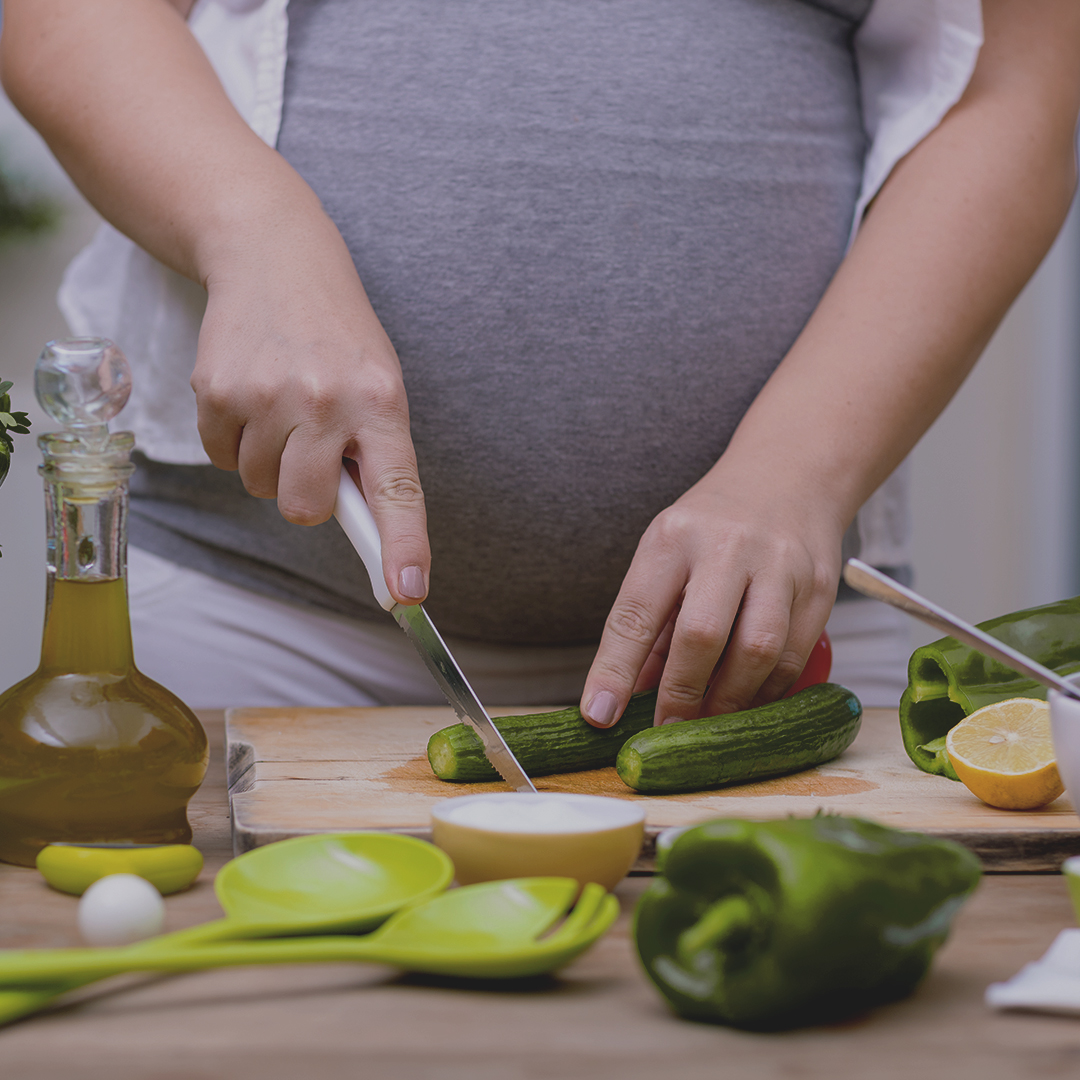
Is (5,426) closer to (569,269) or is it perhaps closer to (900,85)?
(569,269)

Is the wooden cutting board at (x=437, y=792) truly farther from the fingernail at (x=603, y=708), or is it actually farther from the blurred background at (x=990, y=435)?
the blurred background at (x=990, y=435)

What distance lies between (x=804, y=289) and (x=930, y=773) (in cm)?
63

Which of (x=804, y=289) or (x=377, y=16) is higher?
(x=377, y=16)

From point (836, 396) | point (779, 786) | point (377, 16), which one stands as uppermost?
point (377, 16)

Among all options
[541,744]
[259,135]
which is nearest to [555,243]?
[259,135]

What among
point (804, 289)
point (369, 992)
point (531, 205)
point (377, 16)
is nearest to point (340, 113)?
point (377, 16)

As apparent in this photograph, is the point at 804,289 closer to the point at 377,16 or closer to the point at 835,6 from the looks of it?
the point at 835,6

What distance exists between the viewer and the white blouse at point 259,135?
1436 mm

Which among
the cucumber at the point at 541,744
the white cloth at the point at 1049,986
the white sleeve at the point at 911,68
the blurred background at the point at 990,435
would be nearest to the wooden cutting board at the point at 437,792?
the cucumber at the point at 541,744

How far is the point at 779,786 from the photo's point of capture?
1.14m

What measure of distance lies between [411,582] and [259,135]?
664 mm

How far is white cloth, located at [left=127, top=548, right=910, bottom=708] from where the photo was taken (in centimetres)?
154

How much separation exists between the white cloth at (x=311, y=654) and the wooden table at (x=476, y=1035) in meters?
0.93

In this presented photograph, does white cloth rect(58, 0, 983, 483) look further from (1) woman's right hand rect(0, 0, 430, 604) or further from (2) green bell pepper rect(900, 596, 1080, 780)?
(2) green bell pepper rect(900, 596, 1080, 780)
